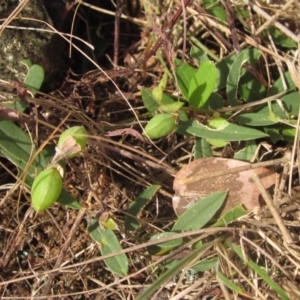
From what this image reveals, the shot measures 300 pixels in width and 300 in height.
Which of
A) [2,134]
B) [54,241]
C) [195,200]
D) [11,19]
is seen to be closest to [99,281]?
[54,241]

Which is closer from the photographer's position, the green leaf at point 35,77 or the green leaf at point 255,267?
the green leaf at point 255,267

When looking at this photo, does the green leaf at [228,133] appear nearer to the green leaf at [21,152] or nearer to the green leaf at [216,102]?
the green leaf at [216,102]

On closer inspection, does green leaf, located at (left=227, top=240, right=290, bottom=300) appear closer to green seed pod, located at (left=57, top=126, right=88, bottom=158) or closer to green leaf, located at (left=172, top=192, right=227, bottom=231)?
green leaf, located at (left=172, top=192, right=227, bottom=231)

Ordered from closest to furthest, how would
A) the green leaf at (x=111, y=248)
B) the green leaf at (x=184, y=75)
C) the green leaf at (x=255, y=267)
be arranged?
1. the green leaf at (x=255, y=267)
2. the green leaf at (x=111, y=248)
3. the green leaf at (x=184, y=75)

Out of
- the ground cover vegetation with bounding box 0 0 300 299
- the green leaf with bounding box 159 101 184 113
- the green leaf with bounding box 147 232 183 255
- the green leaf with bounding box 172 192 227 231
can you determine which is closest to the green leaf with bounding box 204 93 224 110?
the ground cover vegetation with bounding box 0 0 300 299

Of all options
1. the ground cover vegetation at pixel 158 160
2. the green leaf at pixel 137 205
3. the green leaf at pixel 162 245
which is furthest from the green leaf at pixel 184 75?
the green leaf at pixel 162 245

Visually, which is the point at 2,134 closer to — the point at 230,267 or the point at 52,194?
the point at 52,194

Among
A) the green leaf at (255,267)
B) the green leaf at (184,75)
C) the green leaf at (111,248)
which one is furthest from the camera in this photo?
the green leaf at (184,75)

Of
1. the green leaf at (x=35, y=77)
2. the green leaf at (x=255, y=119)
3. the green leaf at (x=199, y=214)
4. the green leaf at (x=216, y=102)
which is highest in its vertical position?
the green leaf at (x=35, y=77)
